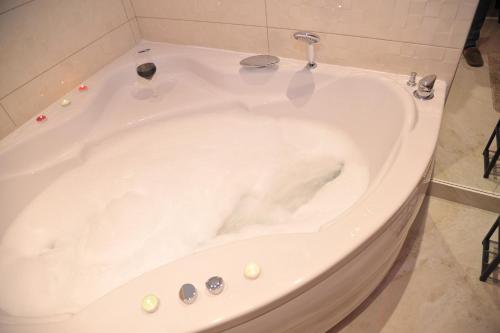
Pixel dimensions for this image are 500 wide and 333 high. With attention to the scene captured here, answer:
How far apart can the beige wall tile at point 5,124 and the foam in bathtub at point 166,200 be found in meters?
0.26

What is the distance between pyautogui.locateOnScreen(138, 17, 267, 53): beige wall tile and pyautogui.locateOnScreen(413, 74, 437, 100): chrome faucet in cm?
67

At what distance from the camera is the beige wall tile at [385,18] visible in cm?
110

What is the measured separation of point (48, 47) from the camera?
1272mm

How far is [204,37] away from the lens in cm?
159

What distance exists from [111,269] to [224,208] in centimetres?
44

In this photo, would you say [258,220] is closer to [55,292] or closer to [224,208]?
[224,208]

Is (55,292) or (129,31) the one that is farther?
(129,31)

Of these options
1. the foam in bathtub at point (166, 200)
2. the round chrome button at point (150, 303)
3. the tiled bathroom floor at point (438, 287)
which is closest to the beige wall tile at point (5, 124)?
the foam in bathtub at point (166, 200)

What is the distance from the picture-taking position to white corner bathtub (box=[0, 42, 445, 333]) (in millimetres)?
690

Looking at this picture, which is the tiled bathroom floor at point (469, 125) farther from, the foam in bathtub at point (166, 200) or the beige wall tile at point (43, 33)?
the beige wall tile at point (43, 33)

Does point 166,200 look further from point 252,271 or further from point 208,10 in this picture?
point 208,10

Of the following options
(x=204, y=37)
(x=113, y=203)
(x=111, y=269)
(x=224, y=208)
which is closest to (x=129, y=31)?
(x=204, y=37)

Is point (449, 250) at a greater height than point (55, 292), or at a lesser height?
lesser

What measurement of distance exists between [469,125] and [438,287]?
0.74m
